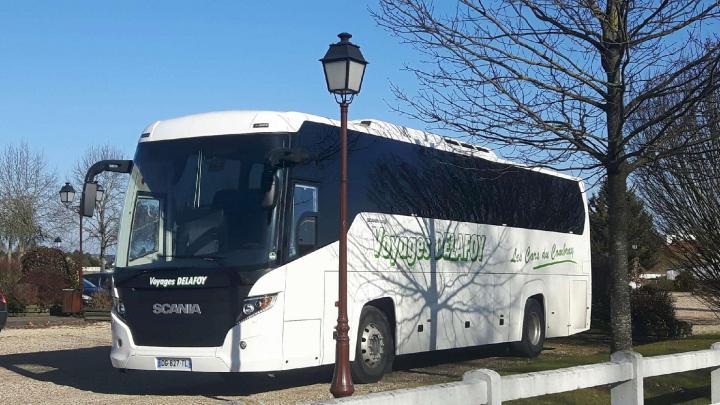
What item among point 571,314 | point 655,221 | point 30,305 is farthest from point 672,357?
point 30,305

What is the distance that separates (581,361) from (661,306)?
10.7 meters

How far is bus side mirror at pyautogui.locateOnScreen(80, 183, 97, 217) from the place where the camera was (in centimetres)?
1285

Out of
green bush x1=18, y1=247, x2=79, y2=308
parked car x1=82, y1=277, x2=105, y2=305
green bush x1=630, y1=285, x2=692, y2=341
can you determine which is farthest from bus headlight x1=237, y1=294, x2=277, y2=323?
green bush x1=18, y1=247, x2=79, y2=308

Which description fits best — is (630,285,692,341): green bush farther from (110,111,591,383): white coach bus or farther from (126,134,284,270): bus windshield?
(126,134,284,270): bus windshield

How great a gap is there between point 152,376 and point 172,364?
3.53 m

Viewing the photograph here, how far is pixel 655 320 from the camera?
82.7ft

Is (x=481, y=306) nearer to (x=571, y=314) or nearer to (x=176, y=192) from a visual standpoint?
(x=571, y=314)

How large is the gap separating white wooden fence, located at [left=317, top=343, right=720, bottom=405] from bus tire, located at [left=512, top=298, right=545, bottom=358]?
7.73 meters

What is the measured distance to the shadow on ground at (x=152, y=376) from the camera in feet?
45.2

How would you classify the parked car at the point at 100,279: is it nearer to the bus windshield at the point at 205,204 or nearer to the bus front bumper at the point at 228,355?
the bus windshield at the point at 205,204

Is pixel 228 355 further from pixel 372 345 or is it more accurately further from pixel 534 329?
pixel 534 329

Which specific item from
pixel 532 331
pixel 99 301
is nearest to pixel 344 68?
pixel 532 331

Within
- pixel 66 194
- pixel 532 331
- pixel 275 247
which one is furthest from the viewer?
pixel 66 194

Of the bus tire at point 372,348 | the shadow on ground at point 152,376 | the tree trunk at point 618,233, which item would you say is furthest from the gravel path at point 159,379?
the tree trunk at point 618,233
